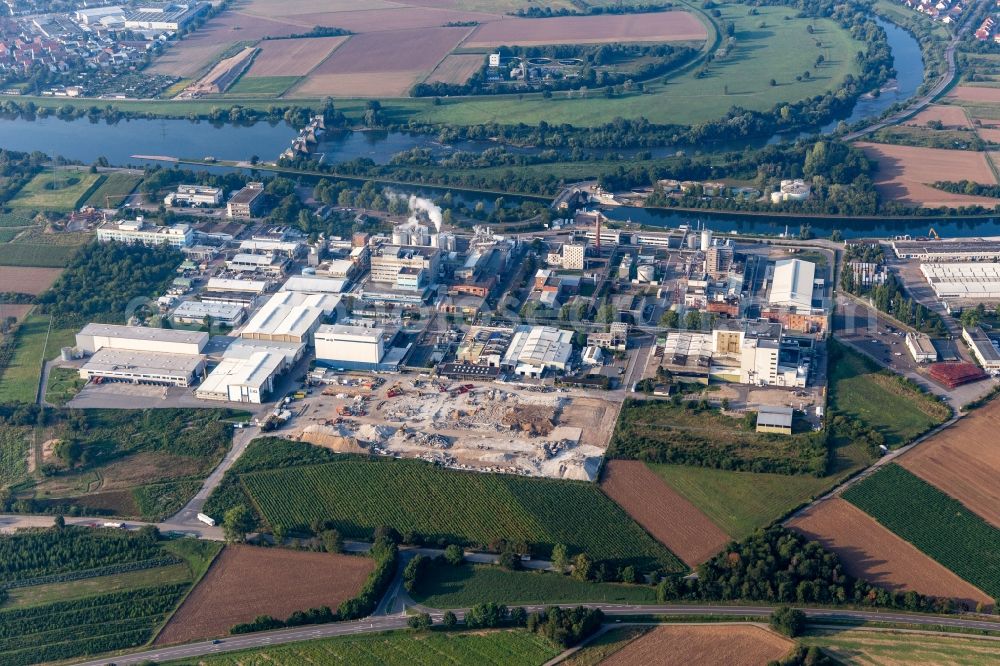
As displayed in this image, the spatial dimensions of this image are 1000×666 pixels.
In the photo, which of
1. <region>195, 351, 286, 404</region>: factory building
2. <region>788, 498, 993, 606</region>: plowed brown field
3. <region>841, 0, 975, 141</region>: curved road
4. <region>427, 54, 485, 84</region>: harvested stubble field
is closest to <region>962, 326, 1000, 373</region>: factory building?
<region>788, 498, 993, 606</region>: plowed brown field

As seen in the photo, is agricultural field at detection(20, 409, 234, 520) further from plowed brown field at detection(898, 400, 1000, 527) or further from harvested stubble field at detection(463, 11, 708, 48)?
harvested stubble field at detection(463, 11, 708, 48)

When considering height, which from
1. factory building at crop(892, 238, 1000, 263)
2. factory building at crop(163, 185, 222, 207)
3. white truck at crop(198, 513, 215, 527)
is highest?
factory building at crop(892, 238, 1000, 263)

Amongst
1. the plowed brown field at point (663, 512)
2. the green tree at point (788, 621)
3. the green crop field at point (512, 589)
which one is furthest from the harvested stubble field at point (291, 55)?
the green tree at point (788, 621)

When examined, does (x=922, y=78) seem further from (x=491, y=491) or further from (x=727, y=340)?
(x=491, y=491)

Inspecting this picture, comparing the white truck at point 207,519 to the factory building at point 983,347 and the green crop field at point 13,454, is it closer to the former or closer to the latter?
the green crop field at point 13,454

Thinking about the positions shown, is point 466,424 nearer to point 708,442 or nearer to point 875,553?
point 708,442

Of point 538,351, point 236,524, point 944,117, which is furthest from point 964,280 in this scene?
point 236,524

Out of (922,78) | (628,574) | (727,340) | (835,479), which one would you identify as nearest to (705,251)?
(727,340)
